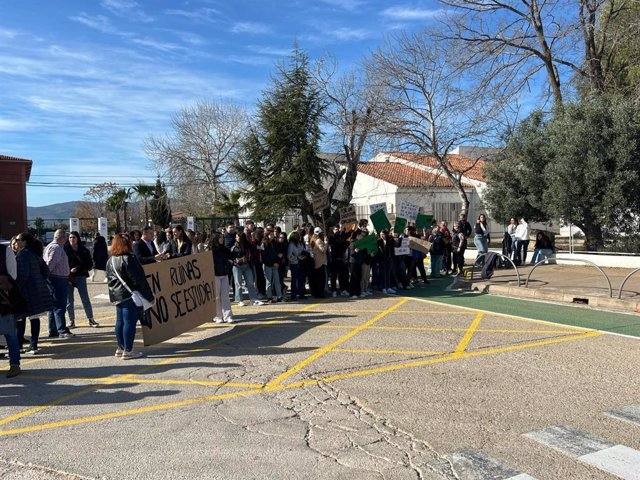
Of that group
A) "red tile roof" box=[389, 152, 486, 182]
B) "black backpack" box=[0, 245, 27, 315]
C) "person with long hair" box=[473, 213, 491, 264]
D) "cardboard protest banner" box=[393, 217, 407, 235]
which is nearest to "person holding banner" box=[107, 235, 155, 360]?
"black backpack" box=[0, 245, 27, 315]

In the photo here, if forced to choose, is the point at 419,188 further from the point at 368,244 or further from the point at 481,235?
the point at 368,244

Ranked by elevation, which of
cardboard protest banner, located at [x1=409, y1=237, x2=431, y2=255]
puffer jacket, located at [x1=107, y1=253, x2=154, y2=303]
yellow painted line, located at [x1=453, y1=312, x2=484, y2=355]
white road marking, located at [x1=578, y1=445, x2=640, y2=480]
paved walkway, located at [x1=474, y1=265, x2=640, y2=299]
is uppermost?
cardboard protest banner, located at [x1=409, y1=237, x2=431, y2=255]

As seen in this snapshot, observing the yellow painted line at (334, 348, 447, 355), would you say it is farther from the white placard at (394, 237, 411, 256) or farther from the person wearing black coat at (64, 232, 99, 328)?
the white placard at (394, 237, 411, 256)

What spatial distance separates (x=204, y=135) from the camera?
4544 centimetres

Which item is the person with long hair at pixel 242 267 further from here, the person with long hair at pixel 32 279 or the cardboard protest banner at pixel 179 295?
the person with long hair at pixel 32 279

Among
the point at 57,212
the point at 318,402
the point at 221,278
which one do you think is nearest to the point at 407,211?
the point at 221,278

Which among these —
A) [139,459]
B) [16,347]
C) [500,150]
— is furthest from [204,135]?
[139,459]

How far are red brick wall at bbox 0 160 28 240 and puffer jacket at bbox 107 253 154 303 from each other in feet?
128

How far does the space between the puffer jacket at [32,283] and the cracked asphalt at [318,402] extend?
0.78 m

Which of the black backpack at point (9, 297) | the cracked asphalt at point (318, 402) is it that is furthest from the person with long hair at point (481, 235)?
the black backpack at point (9, 297)

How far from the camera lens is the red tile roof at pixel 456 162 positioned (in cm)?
2620

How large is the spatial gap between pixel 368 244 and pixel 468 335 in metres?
4.91

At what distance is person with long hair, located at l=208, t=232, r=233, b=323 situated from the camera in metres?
10.1

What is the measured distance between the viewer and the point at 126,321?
24.6 feet
